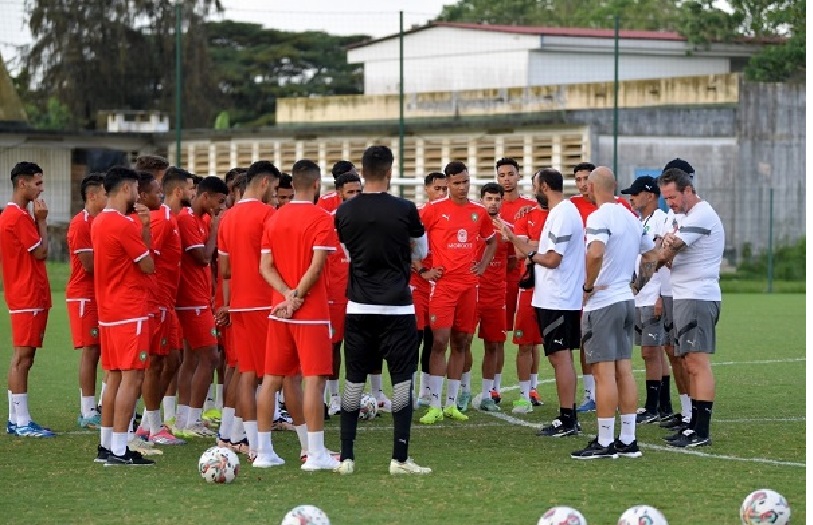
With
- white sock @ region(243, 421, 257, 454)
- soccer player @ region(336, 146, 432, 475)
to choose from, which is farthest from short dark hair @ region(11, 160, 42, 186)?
soccer player @ region(336, 146, 432, 475)

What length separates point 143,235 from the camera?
36.7 feet

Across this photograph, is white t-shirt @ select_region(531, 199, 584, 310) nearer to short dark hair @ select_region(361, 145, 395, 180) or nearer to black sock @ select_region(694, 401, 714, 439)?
black sock @ select_region(694, 401, 714, 439)

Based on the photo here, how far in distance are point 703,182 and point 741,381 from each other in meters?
19.9

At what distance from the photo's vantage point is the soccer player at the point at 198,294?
483 inches

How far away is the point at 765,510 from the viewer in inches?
326

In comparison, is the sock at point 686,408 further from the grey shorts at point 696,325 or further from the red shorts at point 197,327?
the red shorts at point 197,327

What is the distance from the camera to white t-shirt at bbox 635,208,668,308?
13.4 m

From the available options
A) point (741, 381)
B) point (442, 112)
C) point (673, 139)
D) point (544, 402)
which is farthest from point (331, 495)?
point (442, 112)

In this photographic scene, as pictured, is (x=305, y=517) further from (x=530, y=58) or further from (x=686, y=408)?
(x=530, y=58)

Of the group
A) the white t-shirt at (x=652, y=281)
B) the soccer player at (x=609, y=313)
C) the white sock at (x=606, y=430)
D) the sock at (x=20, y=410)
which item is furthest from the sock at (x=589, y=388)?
the sock at (x=20, y=410)

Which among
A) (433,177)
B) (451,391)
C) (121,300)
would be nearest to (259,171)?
(121,300)

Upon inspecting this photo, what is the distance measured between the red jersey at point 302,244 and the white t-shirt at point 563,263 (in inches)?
92.3

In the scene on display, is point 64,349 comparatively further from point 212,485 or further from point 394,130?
point 394,130

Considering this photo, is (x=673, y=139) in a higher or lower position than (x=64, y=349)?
higher
